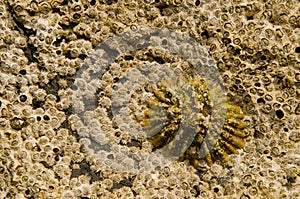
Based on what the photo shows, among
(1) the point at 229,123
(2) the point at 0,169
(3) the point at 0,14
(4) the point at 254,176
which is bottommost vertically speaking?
(2) the point at 0,169

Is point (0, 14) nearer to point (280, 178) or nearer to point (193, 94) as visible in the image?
point (193, 94)

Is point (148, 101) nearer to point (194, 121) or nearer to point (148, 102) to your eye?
point (148, 102)

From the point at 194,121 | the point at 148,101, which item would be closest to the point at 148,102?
the point at 148,101

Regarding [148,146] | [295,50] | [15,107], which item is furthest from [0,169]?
[295,50]

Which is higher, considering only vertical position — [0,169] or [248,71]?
[248,71]
